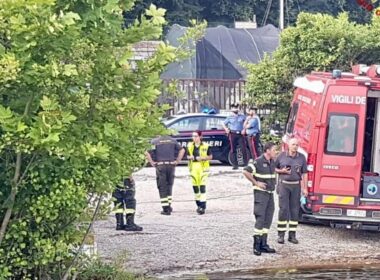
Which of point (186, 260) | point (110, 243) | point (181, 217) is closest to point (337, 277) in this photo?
point (186, 260)

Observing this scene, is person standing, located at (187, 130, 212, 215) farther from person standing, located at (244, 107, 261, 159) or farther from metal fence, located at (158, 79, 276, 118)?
metal fence, located at (158, 79, 276, 118)

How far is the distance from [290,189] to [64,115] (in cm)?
787

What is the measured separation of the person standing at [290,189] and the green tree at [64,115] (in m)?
6.30

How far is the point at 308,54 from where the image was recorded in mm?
24438

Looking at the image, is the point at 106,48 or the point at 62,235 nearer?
the point at 106,48

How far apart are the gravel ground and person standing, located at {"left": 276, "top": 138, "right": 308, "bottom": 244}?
0.30 m

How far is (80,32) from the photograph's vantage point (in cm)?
592

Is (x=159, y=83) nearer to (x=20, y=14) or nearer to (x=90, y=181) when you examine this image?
(x=90, y=181)

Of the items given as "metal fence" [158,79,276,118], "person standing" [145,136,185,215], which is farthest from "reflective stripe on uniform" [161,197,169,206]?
"metal fence" [158,79,276,118]

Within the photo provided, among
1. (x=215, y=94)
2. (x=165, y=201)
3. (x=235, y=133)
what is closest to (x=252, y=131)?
(x=235, y=133)

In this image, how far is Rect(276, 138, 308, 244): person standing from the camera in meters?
13.0

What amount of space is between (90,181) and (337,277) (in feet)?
18.6

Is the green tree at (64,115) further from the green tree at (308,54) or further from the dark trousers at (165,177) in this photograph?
the green tree at (308,54)

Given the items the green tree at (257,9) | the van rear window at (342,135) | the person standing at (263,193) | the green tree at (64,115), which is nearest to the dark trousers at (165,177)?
the person standing at (263,193)
